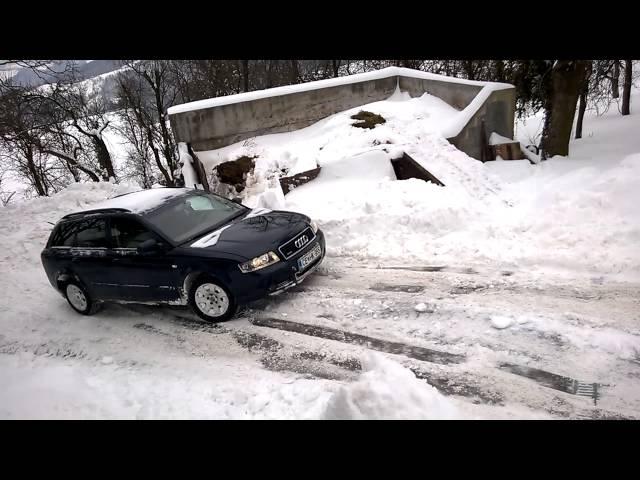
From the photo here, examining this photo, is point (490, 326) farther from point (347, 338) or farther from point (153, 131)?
point (153, 131)

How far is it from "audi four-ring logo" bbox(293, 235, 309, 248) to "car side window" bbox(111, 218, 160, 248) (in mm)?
1877

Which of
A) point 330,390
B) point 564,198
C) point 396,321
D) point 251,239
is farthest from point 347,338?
point 564,198

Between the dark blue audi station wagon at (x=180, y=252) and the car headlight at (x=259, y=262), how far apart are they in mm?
13

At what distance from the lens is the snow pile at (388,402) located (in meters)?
2.92

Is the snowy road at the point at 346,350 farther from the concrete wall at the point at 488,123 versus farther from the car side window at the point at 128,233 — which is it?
the concrete wall at the point at 488,123

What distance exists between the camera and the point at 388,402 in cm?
299

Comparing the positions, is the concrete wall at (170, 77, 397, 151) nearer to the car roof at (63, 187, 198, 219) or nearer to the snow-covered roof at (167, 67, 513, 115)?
the snow-covered roof at (167, 67, 513, 115)

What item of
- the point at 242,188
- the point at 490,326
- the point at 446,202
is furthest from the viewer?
the point at 242,188

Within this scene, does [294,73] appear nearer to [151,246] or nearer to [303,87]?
[303,87]

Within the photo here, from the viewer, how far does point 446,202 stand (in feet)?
25.7

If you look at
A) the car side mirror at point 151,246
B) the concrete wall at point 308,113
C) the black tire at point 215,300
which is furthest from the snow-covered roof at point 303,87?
the black tire at point 215,300

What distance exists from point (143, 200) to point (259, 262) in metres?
2.37

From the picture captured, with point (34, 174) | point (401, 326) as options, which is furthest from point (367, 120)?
point (34, 174)
